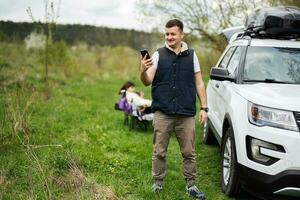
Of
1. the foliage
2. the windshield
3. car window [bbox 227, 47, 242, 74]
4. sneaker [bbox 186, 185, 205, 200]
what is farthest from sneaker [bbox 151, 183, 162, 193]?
the foliage

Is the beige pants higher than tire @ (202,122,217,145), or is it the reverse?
the beige pants

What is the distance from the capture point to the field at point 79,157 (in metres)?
5.23

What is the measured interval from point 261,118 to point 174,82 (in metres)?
1.03

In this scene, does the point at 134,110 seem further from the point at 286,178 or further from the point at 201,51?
the point at 201,51

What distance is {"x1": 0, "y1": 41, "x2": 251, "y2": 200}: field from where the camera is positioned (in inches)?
206

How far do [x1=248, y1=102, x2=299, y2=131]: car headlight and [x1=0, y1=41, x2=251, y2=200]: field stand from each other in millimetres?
1350

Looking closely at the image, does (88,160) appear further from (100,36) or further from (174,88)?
(100,36)

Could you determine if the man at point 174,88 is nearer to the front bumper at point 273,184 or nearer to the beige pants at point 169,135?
the beige pants at point 169,135

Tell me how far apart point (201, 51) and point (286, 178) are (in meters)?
12.6

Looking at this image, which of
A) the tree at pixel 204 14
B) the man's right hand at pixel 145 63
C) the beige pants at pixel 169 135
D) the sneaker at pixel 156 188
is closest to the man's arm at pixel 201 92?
the beige pants at pixel 169 135

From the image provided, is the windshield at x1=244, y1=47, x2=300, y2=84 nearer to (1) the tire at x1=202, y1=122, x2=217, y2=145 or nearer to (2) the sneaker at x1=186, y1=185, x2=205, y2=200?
(2) the sneaker at x1=186, y1=185, x2=205, y2=200

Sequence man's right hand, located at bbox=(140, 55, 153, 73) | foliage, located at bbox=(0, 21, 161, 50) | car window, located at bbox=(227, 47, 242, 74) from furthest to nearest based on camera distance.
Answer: foliage, located at bbox=(0, 21, 161, 50), car window, located at bbox=(227, 47, 242, 74), man's right hand, located at bbox=(140, 55, 153, 73)

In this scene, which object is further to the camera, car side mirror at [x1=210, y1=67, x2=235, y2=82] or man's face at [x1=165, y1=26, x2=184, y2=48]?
car side mirror at [x1=210, y1=67, x2=235, y2=82]

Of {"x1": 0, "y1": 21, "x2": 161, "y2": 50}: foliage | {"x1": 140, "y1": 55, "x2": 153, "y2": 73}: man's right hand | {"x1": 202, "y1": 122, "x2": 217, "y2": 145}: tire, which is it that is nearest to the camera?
{"x1": 140, "y1": 55, "x2": 153, "y2": 73}: man's right hand
